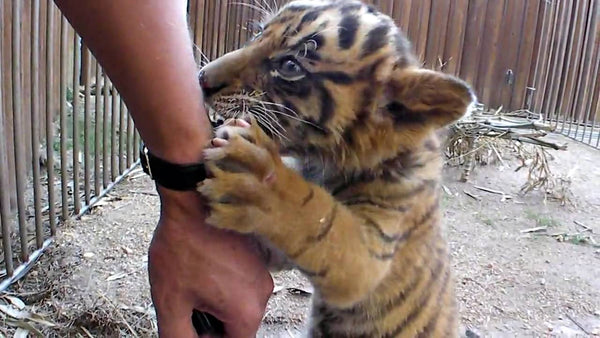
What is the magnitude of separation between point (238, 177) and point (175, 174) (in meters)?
0.13

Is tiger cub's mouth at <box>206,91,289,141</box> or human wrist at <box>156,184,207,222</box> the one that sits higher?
tiger cub's mouth at <box>206,91,289,141</box>

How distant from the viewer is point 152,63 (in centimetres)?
131

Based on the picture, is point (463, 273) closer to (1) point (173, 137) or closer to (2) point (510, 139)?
(2) point (510, 139)

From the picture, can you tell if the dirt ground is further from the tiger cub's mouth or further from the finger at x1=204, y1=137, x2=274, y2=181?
the finger at x1=204, y1=137, x2=274, y2=181

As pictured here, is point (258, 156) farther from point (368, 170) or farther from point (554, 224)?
point (554, 224)

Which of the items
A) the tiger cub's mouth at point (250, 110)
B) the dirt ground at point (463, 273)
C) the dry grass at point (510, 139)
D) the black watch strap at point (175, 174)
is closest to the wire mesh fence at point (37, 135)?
the dirt ground at point (463, 273)

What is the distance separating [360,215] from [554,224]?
10.8 feet

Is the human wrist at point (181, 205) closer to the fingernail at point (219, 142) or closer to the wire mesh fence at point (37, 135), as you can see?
the fingernail at point (219, 142)

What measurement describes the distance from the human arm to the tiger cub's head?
0.23 m

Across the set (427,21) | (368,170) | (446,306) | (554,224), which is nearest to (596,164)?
(554,224)

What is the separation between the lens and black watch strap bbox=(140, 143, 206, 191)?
1362mm

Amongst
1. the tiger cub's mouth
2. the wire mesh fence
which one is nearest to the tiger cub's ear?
the tiger cub's mouth

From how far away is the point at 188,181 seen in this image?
54.5 inches

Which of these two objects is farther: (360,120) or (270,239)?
(360,120)
